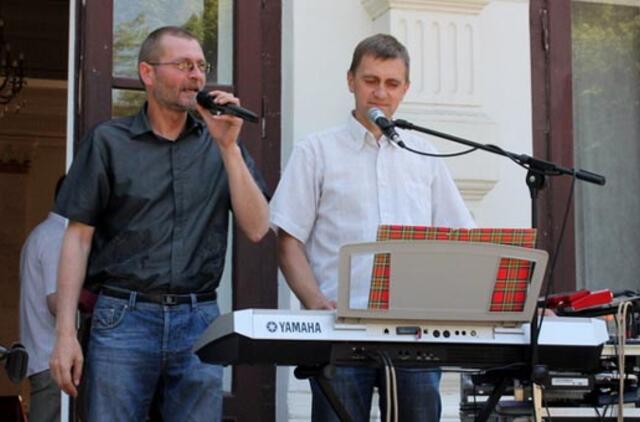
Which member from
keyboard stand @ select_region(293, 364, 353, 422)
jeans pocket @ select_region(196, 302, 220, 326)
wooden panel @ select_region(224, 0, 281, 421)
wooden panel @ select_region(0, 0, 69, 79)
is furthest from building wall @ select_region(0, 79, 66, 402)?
keyboard stand @ select_region(293, 364, 353, 422)

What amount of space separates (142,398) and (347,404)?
0.54 metres

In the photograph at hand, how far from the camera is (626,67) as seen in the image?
5250 millimetres

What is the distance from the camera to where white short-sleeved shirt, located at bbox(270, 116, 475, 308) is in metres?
3.33

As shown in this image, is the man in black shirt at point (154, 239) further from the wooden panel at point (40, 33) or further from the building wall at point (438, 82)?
the wooden panel at point (40, 33)

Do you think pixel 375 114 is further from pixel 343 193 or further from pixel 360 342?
pixel 360 342

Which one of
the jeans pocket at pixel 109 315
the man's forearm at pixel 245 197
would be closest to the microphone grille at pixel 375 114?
the man's forearm at pixel 245 197

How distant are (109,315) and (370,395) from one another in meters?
0.72

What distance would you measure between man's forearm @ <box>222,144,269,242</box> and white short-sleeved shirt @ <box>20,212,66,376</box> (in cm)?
212

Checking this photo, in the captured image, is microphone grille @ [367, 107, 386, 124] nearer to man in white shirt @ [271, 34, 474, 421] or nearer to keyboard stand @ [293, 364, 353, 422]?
man in white shirt @ [271, 34, 474, 421]

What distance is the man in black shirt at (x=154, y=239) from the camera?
121 inches

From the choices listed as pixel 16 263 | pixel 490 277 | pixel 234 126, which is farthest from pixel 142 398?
pixel 16 263

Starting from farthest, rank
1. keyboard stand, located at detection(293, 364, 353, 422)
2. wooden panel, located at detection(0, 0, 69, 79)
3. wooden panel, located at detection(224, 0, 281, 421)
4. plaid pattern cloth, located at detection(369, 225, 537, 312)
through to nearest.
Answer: wooden panel, located at detection(0, 0, 69, 79) → wooden panel, located at detection(224, 0, 281, 421) → keyboard stand, located at detection(293, 364, 353, 422) → plaid pattern cloth, located at detection(369, 225, 537, 312)

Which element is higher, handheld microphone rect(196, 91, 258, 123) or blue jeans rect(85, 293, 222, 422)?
handheld microphone rect(196, 91, 258, 123)

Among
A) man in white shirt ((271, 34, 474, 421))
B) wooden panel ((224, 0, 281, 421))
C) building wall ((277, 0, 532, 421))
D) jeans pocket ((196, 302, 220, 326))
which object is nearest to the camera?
jeans pocket ((196, 302, 220, 326))
